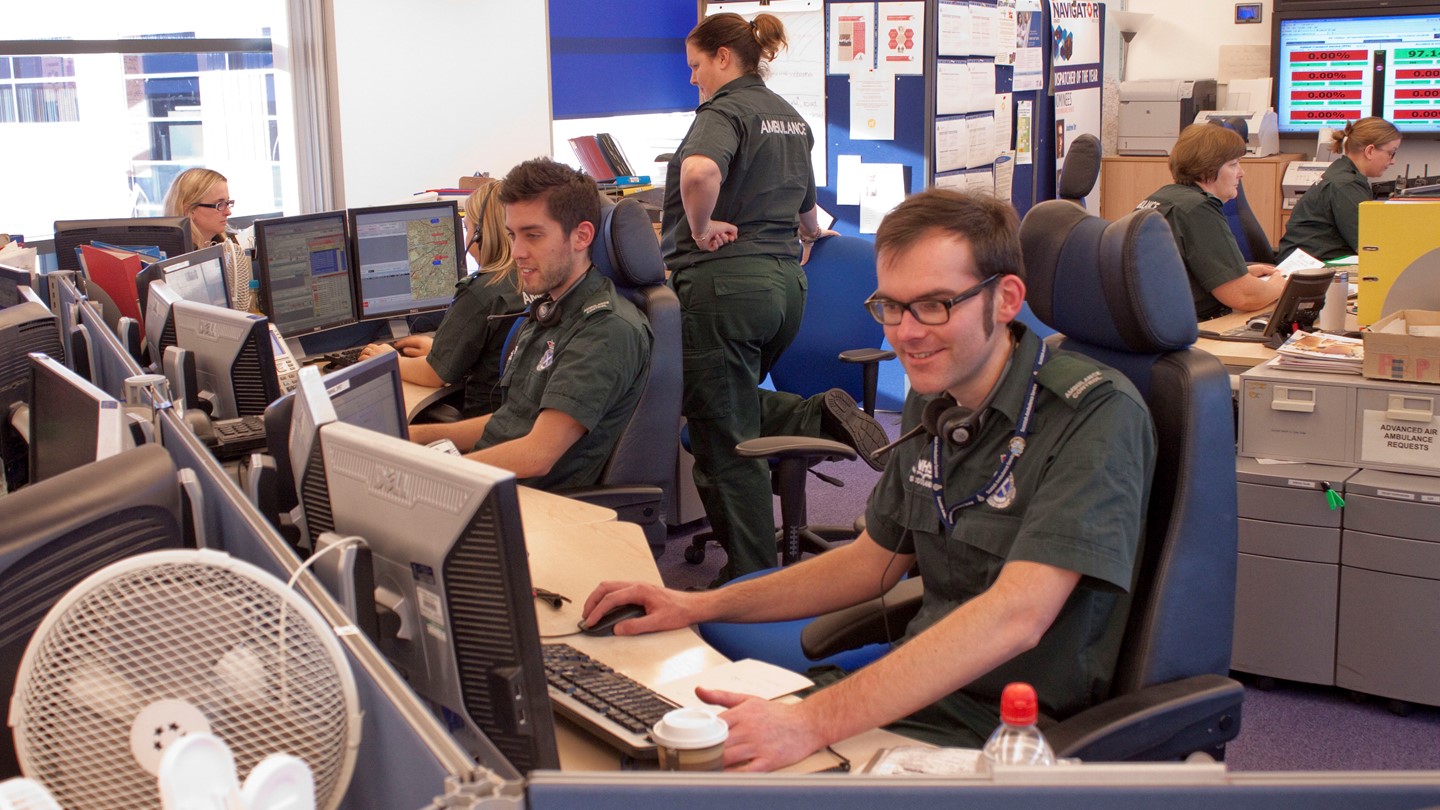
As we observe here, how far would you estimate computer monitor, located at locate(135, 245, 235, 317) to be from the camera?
2.82m

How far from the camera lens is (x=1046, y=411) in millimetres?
1611

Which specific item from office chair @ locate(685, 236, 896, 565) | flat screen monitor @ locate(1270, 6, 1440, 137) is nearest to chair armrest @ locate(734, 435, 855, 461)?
office chair @ locate(685, 236, 896, 565)

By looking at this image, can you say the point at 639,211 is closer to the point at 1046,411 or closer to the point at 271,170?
the point at 1046,411

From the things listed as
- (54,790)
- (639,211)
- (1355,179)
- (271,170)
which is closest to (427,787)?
(54,790)

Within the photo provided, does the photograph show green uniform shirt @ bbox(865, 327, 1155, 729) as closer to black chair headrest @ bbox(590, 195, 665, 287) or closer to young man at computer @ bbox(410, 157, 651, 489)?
young man at computer @ bbox(410, 157, 651, 489)

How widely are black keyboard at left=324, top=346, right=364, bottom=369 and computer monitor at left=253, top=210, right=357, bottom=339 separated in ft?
0.41

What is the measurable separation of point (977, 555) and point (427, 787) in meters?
0.97

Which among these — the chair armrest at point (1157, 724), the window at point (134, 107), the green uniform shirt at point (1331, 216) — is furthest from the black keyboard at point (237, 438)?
the green uniform shirt at point (1331, 216)

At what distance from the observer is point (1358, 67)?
781 cm

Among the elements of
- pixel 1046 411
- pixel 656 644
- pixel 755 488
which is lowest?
pixel 755 488

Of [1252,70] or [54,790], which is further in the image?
[1252,70]

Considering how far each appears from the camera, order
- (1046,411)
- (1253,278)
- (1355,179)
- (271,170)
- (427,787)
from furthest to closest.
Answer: (271,170) → (1355,179) → (1253,278) → (1046,411) → (427,787)

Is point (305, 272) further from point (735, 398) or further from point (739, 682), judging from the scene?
point (739, 682)

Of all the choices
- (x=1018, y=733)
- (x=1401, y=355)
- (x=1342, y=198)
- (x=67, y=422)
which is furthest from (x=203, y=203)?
(x=1342, y=198)
